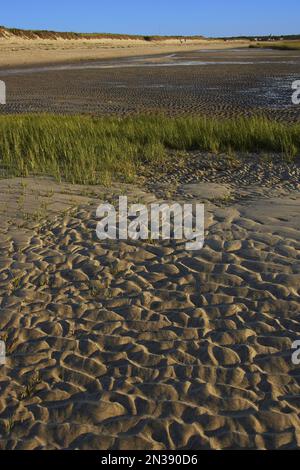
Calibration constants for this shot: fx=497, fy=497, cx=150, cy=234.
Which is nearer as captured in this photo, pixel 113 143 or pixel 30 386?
pixel 30 386

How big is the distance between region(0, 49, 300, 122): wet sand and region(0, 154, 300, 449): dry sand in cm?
1150

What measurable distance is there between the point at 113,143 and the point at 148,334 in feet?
24.5

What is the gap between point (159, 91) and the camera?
2383 cm

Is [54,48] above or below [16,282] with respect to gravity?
A: above

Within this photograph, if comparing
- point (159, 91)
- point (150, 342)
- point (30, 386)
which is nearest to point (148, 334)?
point (150, 342)

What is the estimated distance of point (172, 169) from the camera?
10195 millimetres

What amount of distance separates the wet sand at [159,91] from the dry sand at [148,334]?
37.7 feet

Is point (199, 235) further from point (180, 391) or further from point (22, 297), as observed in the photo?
point (180, 391)

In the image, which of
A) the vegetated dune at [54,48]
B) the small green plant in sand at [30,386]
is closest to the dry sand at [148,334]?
the small green plant in sand at [30,386]

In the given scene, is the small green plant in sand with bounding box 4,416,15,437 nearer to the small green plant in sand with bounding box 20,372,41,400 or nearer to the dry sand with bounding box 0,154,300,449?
the dry sand with bounding box 0,154,300,449

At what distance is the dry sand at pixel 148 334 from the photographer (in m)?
3.54

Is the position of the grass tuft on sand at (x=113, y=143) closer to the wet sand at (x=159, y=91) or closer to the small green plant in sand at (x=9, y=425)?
the wet sand at (x=159, y=91)

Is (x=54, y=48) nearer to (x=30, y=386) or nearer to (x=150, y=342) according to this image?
(x=150, y=342)
